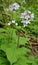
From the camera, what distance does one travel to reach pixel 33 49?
10.9ft

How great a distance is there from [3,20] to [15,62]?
1503mm

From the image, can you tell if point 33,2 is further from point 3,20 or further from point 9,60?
point 9,60

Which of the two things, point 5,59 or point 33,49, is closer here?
point 5,59

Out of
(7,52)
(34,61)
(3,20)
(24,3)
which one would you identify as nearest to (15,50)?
(7,52)

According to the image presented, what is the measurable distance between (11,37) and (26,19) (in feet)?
1.97

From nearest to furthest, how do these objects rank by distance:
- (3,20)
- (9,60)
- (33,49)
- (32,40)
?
(9,60) → (33,49) → (32,40) → (3,20)

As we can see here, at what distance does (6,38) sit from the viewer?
2.81 meters

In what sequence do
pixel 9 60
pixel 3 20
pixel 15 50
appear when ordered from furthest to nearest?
1. pixel 3 20
2. pixel 15 50
3. pixel 9 60

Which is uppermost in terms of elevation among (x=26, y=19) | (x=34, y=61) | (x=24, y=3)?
(x=24, y=3)

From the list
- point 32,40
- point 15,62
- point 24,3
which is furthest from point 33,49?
point 24,3

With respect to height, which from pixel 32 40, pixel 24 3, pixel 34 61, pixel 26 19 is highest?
pixel 24 3

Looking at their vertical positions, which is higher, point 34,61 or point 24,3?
point 24,3

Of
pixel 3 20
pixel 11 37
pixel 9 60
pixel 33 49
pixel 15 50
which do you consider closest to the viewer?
pixel 9 60

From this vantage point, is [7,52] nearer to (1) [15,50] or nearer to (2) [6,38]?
(1) [15,50]
